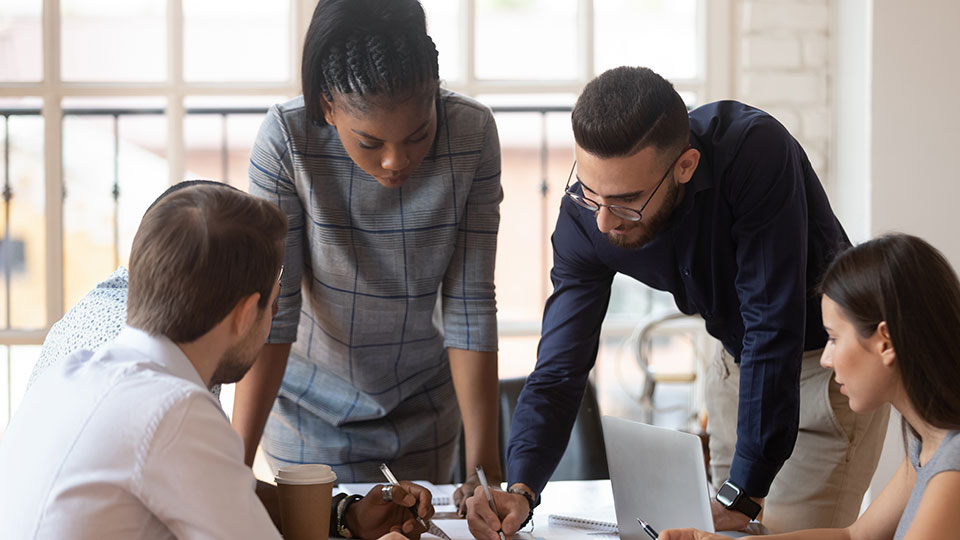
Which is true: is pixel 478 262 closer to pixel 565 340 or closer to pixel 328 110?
pixel 565 340

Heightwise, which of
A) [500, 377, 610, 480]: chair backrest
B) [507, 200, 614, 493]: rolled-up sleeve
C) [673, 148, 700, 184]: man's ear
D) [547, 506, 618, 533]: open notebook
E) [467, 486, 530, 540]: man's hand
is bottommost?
[500, 377, 610, 480]: chair backrest

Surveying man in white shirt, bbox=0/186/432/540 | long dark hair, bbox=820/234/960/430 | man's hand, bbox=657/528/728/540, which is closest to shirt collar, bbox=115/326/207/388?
man in white shirt, bbox=0/186/432/540

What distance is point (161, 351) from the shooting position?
1.13 meters

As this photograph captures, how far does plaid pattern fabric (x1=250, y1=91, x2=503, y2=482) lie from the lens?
1.74 metres

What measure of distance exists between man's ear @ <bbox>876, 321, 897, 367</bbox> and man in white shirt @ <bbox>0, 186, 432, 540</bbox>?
0.79 meters

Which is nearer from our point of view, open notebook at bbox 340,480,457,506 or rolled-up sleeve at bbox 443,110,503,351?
open notebook at bbox 340,480,457,506

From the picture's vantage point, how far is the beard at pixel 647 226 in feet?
5.19

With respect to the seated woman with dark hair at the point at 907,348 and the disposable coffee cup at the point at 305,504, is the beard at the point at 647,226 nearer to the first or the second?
the seated woman with dark hair at the point at 907,348

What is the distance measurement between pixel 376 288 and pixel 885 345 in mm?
Result: 870

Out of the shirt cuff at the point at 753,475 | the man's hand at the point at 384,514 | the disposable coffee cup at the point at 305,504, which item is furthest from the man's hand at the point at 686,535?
the disposable coffee cup at the point at 305,504

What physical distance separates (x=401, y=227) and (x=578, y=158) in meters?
0.38

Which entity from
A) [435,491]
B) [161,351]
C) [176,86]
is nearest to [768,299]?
[435,491]

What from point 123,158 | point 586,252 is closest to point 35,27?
point 123,158

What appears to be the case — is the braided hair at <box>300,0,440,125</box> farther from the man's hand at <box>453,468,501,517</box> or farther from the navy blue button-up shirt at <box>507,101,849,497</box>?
the man's hand at <box>453,468,501,517</box>
